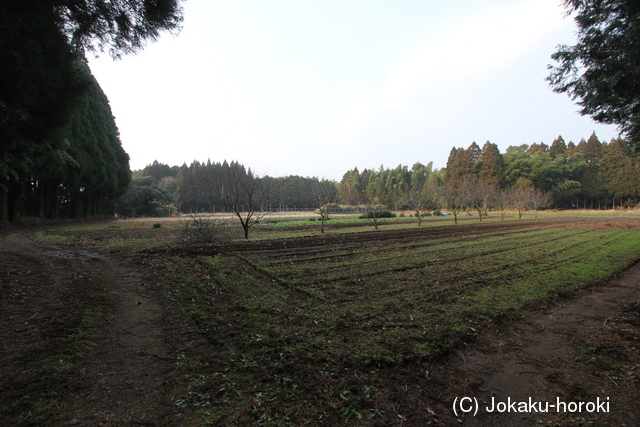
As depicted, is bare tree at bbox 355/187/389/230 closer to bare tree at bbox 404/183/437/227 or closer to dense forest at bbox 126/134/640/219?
bare tree at bbox 404/183/437/227

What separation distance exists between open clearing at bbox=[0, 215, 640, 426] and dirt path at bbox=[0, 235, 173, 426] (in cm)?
2

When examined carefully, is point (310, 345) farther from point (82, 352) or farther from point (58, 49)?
point (58, 49)

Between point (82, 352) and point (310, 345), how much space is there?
269 centimetres

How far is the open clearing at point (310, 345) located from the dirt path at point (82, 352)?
0.02m

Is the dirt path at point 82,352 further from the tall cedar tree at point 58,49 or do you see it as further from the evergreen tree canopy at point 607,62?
the evergreen tree canopy at point 607,62

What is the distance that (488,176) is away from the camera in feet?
191

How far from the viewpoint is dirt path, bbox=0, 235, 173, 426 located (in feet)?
8.17

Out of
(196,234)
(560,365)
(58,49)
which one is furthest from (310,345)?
(196,234)

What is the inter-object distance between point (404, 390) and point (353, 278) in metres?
4.34

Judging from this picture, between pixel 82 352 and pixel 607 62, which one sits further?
pixel 607 62

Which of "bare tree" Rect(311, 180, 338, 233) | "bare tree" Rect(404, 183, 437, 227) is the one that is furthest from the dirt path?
"bare tree" Rect(404, 183, 437, 227)

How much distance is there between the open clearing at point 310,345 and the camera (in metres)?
2.58

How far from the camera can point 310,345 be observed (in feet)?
12.3

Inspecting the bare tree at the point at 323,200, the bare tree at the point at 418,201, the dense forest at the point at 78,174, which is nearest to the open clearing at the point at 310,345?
the bare tree at the point at 323,200
